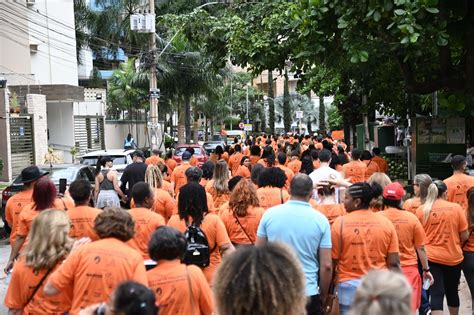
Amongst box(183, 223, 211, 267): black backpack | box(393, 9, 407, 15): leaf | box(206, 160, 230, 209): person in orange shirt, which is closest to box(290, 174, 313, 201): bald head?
box(183, 223, 211, 267): black backpack

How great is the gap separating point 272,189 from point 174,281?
3602 millimetres

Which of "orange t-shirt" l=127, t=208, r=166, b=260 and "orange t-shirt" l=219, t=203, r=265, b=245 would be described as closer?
"orange t-shirt" l=127, t=208, r=166, b=260

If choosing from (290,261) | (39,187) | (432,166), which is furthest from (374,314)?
(432,166)

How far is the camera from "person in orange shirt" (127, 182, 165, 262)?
241 inches

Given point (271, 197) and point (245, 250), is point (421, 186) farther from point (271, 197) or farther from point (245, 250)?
point (245, 250)

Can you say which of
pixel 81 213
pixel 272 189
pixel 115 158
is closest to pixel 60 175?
pixel 115 158

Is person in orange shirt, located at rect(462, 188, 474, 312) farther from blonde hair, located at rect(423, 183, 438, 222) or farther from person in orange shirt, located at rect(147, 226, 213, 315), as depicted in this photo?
Result: person in orange shirt, located at rect(147, 226, 213, 315)

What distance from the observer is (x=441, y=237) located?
22.0 ft

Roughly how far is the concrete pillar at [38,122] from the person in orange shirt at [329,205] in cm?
2522

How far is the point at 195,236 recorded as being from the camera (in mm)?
5715

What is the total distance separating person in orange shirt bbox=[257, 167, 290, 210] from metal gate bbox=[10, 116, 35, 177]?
2305cm

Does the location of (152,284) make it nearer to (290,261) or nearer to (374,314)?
(290,261)

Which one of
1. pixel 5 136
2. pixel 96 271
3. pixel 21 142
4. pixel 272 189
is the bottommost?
pixel 96 271

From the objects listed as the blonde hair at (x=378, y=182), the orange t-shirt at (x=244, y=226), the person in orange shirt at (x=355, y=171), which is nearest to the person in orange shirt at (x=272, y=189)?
the orange t-shirt at (x=244, y=226)
